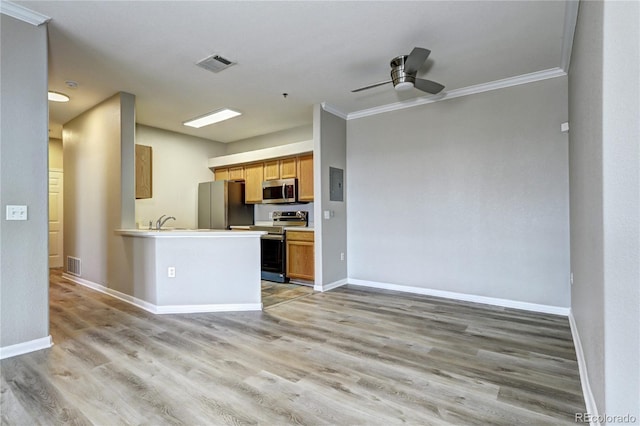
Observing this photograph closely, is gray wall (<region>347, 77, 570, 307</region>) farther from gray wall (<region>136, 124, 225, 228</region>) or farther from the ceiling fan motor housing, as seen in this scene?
gray wall (<region>136, 124, 225, 228</region>)

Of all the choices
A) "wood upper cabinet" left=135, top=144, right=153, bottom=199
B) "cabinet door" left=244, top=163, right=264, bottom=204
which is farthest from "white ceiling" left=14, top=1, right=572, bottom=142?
"cabinet door" left=244, top=163, right=264, bottom=204

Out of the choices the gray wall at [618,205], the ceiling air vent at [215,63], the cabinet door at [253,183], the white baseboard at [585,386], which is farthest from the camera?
the cabinet door at [253,183]

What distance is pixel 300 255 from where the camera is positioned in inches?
198

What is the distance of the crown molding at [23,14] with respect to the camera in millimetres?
2389

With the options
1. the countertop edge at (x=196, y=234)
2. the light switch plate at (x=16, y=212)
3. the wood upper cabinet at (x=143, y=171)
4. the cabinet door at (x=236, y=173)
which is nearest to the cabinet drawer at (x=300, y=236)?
the countertop edge at (x=196, y=234)

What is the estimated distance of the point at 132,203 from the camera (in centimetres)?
414

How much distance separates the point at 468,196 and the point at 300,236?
2.46 meters

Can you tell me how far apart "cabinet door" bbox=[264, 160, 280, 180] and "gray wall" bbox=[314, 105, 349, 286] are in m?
1.26

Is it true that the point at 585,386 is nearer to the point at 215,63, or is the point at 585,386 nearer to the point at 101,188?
the point at 215,63

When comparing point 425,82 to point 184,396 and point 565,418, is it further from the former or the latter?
point 184,396

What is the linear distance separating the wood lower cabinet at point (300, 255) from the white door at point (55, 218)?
16.8 ft

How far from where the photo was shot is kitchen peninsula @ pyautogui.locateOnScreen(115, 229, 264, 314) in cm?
355

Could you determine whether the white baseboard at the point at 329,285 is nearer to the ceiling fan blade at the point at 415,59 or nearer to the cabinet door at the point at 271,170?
the cabinet door at the point at 271,170

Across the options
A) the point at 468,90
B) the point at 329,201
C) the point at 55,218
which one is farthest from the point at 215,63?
the point at 55,218
